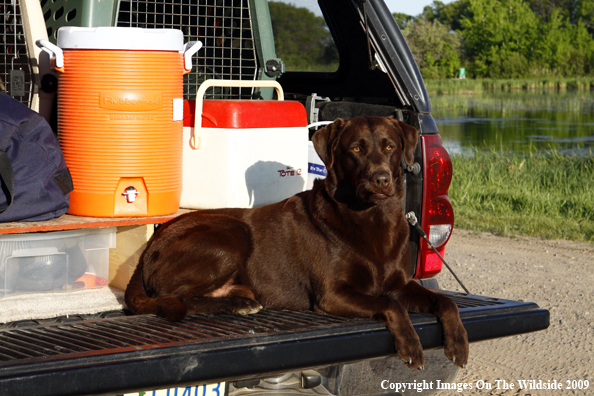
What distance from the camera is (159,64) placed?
2.73 m

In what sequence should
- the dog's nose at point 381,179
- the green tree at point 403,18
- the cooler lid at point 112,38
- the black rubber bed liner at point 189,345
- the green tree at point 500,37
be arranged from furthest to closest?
1. the green tree at point 403,18
2. the green tree at point 500,37
3. the cooler lid at point 112,38
4. the dog's nose at point 381,179
5. the black rubber bed liner at point 189,345

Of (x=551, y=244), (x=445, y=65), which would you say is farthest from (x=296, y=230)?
(x=445, y=65)

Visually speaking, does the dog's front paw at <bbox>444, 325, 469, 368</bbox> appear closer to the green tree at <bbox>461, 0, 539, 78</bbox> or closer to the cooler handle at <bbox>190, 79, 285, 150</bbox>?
the cooler handle at <bbox>190, 79, 285, 150</bbox>

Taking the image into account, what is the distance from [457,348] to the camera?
237cm

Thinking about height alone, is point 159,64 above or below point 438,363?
above

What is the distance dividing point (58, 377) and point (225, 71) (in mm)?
2144

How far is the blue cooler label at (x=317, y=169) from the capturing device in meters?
3.38

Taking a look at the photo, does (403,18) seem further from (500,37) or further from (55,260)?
→ (55,260)

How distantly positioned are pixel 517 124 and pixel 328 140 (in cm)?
2415

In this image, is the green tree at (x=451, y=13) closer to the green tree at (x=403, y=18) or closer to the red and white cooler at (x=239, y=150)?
the green tree at (x=403, y=18)

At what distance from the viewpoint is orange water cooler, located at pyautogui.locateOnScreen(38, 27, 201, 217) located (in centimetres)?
265

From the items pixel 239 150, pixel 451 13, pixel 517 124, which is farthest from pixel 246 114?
pixel 451 13

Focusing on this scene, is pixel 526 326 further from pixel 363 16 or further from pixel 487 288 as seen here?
pixel 487 288

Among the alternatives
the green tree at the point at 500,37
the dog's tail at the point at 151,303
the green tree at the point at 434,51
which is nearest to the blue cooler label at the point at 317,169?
the dog's tail at the point at 151,303
